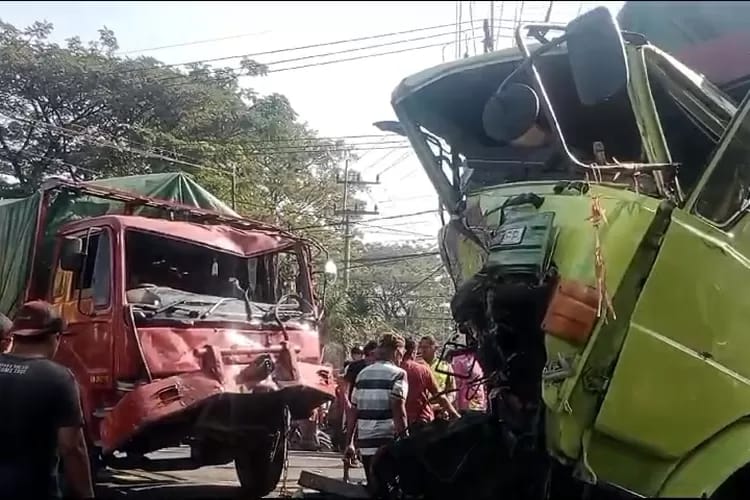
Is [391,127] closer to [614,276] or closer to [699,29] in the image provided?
[699,29]

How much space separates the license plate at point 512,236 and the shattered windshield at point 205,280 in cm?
363

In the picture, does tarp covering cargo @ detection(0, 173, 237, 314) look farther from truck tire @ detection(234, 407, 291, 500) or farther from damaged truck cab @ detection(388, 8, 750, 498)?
damaged truck cab @ detection(388, 8, 750, 498)

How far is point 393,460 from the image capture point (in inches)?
164

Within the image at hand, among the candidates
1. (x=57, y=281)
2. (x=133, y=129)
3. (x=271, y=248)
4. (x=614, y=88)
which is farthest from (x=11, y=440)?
(x=133, y=129)

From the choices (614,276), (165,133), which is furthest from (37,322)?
(165,133)

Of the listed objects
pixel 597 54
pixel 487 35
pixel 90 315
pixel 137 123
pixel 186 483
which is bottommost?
pixel 186 483

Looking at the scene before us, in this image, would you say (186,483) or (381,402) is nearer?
(381,402)

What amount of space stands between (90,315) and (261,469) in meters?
2.15

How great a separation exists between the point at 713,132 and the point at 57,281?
5424 mm

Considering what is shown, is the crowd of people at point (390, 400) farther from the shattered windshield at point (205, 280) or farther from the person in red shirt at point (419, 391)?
the shattered windshield at point (205, 280)

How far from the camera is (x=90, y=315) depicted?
6629 mm

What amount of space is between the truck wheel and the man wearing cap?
13.6 ft

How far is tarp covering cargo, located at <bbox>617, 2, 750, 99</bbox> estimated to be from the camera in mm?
5105

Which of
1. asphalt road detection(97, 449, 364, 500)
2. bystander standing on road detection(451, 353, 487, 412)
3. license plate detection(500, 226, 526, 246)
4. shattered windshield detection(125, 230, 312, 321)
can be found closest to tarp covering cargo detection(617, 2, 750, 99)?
license plate detection(500, 226, 526, 246)
